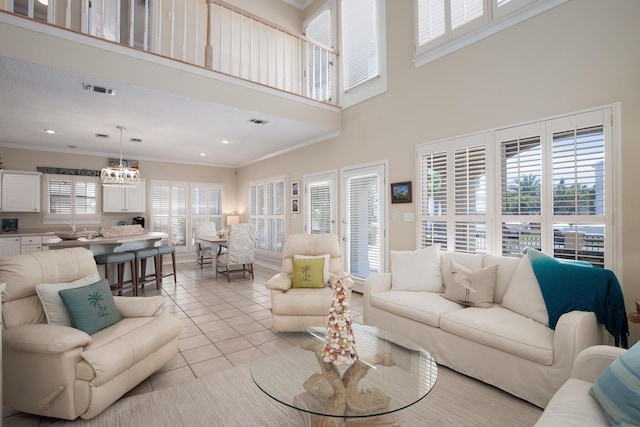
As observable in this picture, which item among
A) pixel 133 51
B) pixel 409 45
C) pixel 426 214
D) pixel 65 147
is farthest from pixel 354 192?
pixel 65 147

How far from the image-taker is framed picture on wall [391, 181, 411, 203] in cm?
417

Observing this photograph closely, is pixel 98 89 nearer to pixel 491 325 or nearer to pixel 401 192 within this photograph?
pixel 401 192

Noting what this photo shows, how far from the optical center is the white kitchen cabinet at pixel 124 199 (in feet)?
23.0

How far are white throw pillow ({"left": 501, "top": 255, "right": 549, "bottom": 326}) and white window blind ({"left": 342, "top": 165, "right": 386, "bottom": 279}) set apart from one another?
2066 millimetres

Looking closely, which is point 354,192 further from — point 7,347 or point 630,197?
point 7,347

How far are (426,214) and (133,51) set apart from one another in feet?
13.0

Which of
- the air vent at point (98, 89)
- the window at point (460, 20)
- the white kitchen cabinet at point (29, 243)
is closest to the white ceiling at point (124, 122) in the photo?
the air vent at point (98, 89)

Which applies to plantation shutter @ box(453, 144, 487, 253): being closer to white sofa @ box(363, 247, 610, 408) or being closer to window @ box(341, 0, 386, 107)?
white sofa @ box(363, 247, 610, 408)

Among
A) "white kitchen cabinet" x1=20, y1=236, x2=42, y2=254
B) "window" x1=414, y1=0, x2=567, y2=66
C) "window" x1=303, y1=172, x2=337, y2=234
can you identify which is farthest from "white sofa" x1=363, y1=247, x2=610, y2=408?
"white kitchen cabinet" x1=20, y1=236, x2=42, y2=254

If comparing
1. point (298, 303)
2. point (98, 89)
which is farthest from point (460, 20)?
point (98, 89)

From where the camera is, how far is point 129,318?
8.22 ft

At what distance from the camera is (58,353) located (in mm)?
1825

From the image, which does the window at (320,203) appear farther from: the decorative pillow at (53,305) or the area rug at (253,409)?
the decorative pillow at (53,305)

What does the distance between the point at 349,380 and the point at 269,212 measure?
608cm
